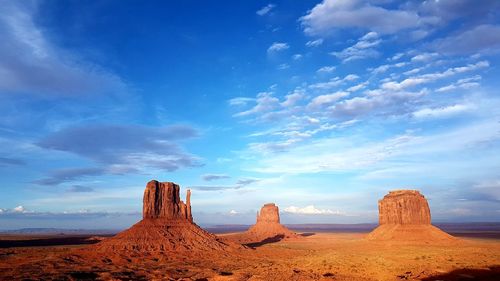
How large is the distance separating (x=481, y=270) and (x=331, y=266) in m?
16.6

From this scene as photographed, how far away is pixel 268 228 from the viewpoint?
144125 millimetres

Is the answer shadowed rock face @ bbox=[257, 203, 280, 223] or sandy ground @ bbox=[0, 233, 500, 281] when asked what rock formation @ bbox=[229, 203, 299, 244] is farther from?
sandy ground @ bbox=[0, 233, 500, 281]

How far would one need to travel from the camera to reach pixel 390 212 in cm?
10325

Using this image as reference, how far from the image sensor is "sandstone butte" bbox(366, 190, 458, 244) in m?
89.0

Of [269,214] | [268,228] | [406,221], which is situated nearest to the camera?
[406,221]

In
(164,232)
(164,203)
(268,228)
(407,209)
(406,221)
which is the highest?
(164,203)

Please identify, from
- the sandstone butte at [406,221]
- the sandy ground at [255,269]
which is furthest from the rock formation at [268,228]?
the sandy ground at [255,269]

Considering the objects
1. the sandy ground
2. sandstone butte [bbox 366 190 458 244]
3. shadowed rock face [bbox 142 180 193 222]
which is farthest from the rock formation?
the sandy ground

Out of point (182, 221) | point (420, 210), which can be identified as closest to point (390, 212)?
point (420, 210)

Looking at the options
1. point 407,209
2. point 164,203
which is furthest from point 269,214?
point 164,203

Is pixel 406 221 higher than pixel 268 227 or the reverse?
higher

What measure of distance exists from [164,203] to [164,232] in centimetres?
936

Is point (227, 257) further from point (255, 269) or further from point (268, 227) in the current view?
point (268, 227)

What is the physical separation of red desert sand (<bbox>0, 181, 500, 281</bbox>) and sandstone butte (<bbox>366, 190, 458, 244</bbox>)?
236 mm
